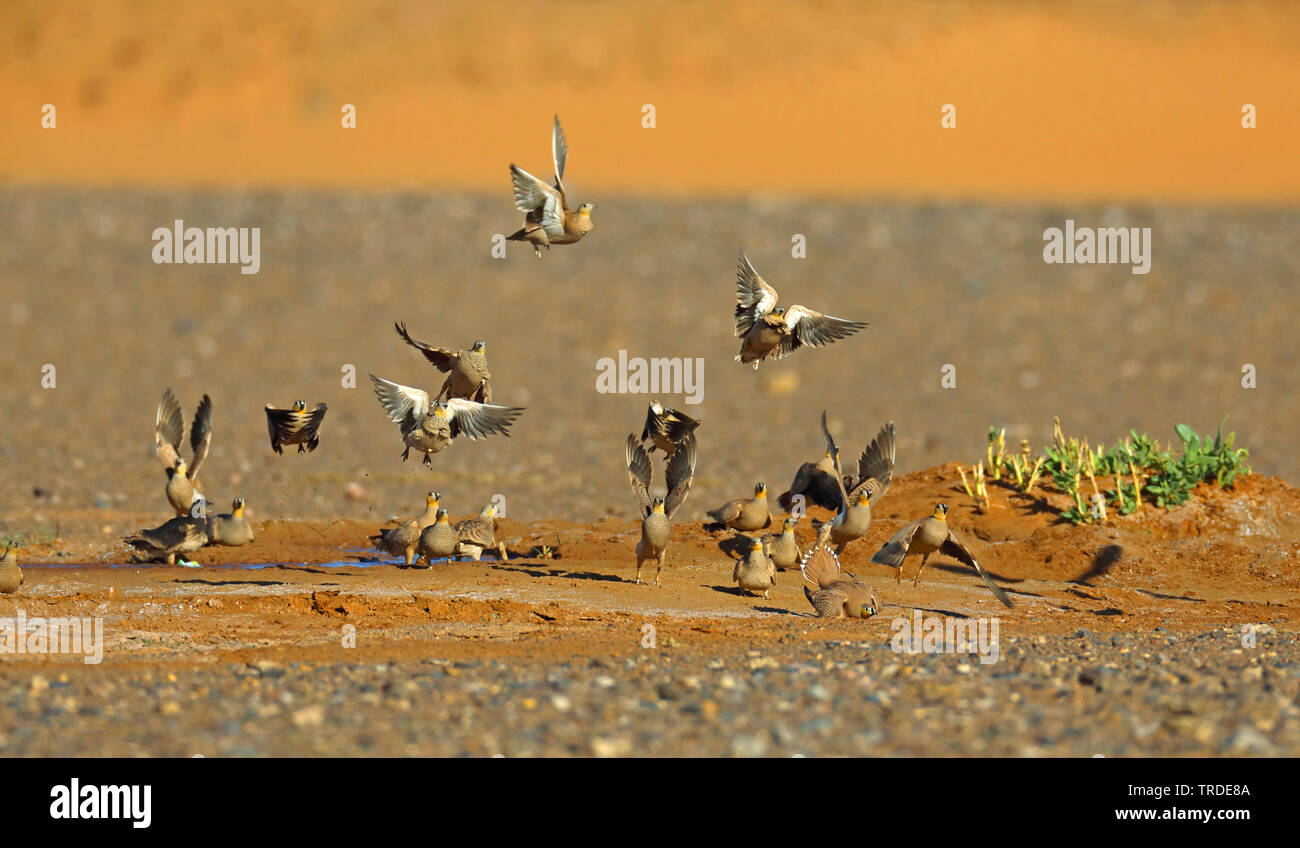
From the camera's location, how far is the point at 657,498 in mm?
11250

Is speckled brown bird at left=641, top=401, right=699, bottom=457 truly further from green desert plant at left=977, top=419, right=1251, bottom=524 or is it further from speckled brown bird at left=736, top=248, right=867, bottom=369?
green desert plant at left=977, top=419, right=1251, bottom=524

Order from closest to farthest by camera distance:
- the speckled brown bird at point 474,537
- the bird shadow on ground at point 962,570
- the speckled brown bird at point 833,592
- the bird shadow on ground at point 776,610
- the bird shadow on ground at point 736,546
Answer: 1. the speckled brown bird at point 833,592
2. the bird shadow on ground at point 776,610
3. the speckled brown bird at point 474,537
4. the bird shadow on ground at point 962,570
5. the bird shadow on ground at point 736,546

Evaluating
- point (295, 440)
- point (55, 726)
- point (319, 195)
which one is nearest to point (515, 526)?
point (295, 440)

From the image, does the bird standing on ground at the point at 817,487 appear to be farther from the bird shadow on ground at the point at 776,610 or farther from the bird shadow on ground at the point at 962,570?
the bird shadow on ground at the point at 776,610

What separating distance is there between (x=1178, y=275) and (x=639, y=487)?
22449 millimetres

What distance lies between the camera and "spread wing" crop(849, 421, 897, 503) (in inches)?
484

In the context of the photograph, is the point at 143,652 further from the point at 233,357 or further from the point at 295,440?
the point at 233,357

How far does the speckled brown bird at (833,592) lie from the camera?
34.9 ft

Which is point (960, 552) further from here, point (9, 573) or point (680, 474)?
point (9, 573)

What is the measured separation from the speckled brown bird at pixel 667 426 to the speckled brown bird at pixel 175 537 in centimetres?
329

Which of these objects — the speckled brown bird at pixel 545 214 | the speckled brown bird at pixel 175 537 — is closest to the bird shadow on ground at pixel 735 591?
the speckled brown bird at pixel 545 214

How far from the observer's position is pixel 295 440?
11.7m

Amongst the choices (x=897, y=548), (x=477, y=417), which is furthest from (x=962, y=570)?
(x=477, y=417)

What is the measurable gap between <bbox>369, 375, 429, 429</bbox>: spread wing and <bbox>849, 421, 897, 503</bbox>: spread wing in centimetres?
325
